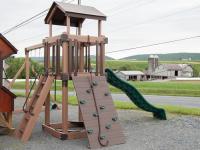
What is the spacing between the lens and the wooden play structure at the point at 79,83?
8.59 metres

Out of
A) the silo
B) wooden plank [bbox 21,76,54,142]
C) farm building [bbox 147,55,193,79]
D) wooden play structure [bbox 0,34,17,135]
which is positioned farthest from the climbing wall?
the silo

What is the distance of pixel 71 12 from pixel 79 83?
1.79m

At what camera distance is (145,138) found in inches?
351

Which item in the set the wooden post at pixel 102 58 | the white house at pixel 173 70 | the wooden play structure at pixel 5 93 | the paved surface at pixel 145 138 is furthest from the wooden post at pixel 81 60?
the white house at pixel 173 70

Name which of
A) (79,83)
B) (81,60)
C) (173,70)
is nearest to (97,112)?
(79,83)

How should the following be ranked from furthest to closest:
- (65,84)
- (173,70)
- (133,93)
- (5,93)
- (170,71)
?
(173,70) < (170,71) < (133,93) < (5,93) < (65,84)

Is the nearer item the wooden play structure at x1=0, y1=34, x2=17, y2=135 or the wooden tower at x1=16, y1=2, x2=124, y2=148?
the wooden tower at x1=16, y1=2, x2=124, y2=148

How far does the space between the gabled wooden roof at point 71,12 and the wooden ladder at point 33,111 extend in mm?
1704

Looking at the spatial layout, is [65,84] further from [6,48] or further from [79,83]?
[6,48]

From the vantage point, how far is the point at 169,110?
1442 centimetres

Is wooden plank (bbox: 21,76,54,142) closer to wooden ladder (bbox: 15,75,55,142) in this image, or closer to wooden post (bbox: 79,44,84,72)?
wooden ladder (bbox: 15,75,55,142)

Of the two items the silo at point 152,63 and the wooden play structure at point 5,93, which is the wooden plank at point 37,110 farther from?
the silo at point 152,63

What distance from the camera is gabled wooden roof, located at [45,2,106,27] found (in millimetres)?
9376

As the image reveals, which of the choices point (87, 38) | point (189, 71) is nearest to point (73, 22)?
point (87, 38)
